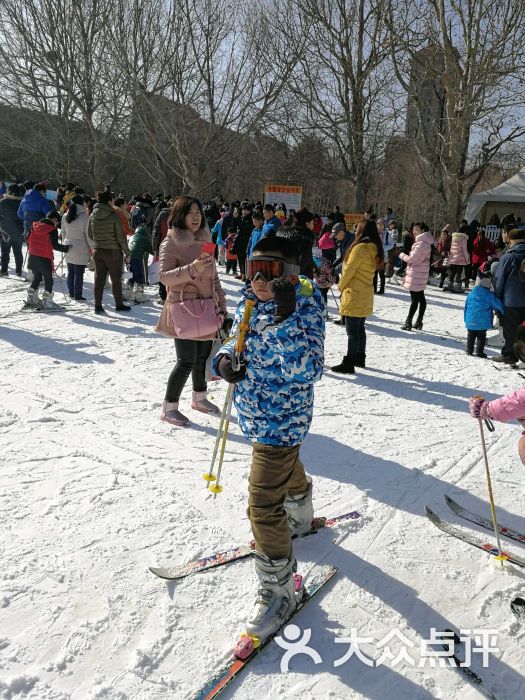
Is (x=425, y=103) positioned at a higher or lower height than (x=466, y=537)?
higher

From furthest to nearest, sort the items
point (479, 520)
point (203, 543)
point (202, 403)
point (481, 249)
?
point (481, 249), point (202, 403), point (479, 520), point (203, 543)

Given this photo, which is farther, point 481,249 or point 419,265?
point 481,249

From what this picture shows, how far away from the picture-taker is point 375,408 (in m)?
5.27

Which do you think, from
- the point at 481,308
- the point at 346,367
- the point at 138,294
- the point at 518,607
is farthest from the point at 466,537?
the point at 138,294

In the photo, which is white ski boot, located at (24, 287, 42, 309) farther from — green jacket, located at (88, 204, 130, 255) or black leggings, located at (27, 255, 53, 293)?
green jacket, located at (88, 204, 130, 255)

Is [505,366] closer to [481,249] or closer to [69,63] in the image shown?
[481,249]

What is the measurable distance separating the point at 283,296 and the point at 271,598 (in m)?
1.31

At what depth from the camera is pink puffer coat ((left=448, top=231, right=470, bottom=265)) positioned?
1331cm

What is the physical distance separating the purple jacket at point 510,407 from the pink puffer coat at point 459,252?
11444 millimetres

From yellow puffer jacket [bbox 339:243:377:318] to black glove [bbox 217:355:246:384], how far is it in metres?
4.01

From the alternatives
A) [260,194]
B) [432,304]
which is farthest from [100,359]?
[260,194]

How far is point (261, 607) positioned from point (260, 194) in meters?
33.9

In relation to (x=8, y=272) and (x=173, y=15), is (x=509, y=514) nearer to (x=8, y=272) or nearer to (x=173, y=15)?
(x=8, y=272)

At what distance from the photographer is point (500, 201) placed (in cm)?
1923
